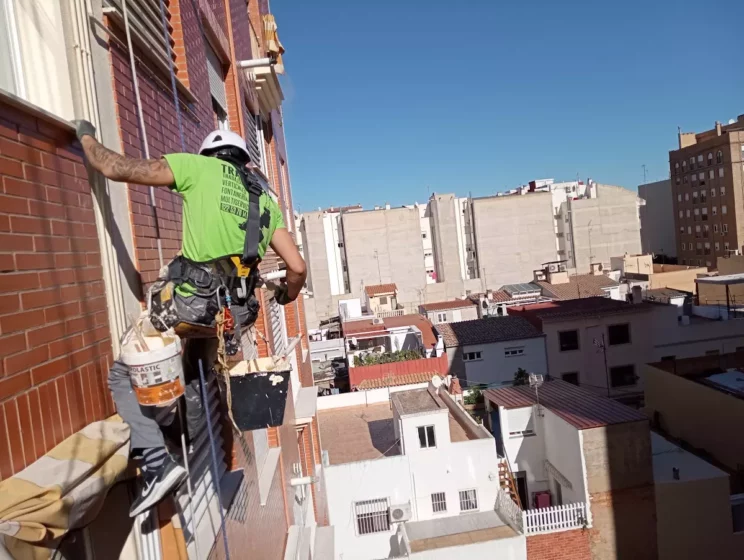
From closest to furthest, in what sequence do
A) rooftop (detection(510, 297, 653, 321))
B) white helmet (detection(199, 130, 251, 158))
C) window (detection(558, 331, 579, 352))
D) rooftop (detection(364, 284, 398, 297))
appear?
white helmet (detection(199, 130, 251, 158)) < rooftop (detection(510, 297, 653, 321)) < window (detection(558, 331, 579, 352)) < rooftop (detection(364, 284, 398, 297))

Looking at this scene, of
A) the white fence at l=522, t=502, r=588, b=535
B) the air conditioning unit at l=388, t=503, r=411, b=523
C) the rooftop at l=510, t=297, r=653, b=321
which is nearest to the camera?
the white fence at l=522, t=502, r=588, b=535

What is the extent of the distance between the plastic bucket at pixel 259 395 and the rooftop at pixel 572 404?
1167cm

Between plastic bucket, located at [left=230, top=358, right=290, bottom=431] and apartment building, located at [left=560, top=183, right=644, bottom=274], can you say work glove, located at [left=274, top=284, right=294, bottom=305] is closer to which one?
plastic bucket, located at [left=230, top=358, right=290, bottom=431]

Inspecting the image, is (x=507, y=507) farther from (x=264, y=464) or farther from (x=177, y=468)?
(x=177, y=468)

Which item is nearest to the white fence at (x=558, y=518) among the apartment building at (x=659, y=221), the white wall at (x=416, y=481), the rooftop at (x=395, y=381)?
the white wall at (x=416, y=481)

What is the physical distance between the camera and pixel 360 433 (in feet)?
58.6

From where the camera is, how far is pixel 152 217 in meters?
3.66

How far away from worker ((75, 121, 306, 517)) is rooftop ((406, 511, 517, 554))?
1180 centimetres

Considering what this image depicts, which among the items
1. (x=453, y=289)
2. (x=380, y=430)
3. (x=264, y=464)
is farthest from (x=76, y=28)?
(x=453, y=289)

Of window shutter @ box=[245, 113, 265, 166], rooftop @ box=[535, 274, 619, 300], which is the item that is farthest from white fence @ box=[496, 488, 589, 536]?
rooftop @ box=[535, 274, 619, 300]

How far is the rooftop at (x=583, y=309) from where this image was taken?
2410 cm

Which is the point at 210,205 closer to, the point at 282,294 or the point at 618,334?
the point at 282,294

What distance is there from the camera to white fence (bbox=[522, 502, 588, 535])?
1372 centimetres

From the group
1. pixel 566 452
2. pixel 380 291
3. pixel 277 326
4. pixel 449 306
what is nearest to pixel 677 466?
pixel 566 452
